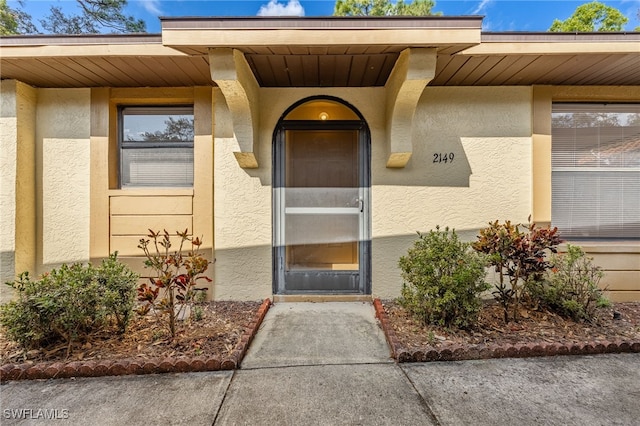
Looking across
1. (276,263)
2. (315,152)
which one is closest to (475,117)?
(315,152)

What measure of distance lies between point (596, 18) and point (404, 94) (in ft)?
38.0

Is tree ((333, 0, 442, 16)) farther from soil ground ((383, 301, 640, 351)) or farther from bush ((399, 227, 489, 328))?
soil ground ((383, 301, 640, 351))

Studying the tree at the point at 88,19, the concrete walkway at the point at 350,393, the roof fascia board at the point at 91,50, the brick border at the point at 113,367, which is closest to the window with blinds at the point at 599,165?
the concrete walkway at the point at 350,393

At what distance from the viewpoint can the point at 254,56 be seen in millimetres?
2777

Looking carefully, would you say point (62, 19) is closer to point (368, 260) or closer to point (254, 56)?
point (254, 56)

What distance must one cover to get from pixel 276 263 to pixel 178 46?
2.44 meters

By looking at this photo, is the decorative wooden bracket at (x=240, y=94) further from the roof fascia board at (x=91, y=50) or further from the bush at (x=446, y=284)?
the bush at (x=446, y=284)

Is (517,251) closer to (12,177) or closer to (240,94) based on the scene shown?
(240,94)

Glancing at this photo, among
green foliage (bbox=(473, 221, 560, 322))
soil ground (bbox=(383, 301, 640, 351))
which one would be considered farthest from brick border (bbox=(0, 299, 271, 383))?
green foliage (bbox=(473, 221, 560, 322))

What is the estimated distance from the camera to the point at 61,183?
3.50 m

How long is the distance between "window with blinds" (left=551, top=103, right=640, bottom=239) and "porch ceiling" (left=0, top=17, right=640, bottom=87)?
384mm

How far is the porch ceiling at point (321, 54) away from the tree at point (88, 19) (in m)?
4.92

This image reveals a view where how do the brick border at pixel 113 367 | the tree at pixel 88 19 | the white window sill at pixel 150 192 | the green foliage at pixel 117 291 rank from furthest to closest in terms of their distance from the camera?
the tree at pixel 88 19, the white window sill at pixel 150 192, the green foliage at pixel 117 291, the brick border at pixel 113 367

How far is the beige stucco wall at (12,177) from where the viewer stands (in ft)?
10.8
